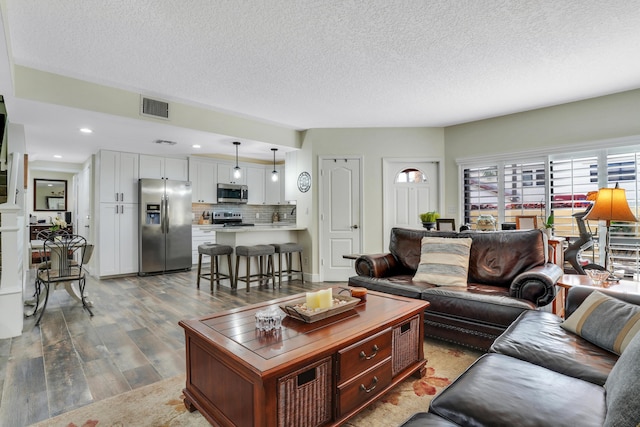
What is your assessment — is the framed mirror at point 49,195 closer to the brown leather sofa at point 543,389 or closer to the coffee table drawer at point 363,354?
the coffee table drawer at point 363,354

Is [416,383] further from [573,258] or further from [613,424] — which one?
[573,258]

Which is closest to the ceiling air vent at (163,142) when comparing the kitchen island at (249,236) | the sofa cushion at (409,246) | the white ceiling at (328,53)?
the white ceiling at (328,53)

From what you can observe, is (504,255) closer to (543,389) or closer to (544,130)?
(543,389)

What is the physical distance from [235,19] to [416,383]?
2.92 m

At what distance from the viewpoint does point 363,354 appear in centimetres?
172

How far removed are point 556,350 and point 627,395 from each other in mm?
813

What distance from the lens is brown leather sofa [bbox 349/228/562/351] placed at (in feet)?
8.11

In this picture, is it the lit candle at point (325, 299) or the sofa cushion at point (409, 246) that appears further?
the sofa cushion at point (409, 246)

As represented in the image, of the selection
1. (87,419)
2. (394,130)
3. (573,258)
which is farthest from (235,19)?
(573,258)

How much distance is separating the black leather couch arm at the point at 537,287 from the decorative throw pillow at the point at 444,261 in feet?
1.68

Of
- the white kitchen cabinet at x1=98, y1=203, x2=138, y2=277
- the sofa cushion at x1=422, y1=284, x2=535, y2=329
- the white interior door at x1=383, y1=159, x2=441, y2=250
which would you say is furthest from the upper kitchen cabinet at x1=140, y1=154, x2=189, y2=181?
the sofa cushion at x1=422, y1=284, x2=535, y2=329

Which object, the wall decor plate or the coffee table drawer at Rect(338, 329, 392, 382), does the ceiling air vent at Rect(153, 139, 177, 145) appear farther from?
the coffee table drawer at Rect(338, 329, 392, 382)

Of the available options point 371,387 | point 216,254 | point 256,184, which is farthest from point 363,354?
point 256,184

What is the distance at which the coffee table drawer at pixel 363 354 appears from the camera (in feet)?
5.34
